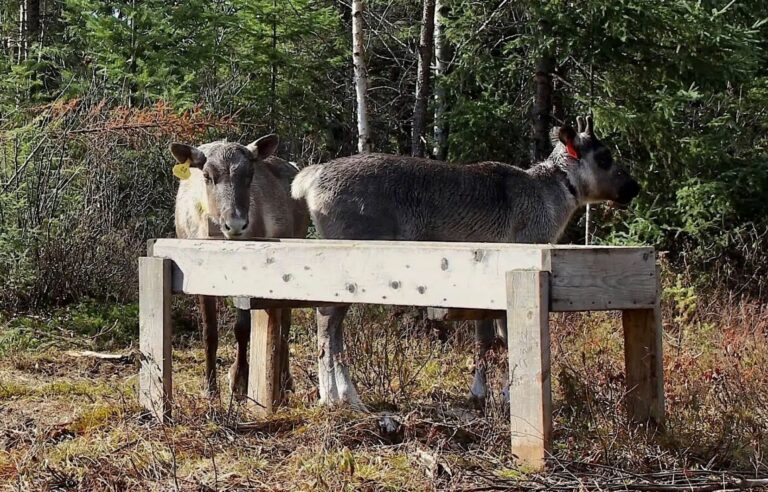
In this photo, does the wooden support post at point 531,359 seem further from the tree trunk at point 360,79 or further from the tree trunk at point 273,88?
the tree trunk at point 273,88

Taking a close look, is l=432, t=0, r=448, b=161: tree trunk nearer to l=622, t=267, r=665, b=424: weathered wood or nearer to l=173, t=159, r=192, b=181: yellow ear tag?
l=173, t=159, r=192, b=181: yellow ear tag

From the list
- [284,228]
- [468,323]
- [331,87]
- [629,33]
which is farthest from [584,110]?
[331,87]

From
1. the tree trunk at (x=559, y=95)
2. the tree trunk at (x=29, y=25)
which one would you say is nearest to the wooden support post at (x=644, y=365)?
the tree trunk at (x=559, y=95)

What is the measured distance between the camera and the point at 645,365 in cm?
584

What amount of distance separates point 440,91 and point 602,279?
380 inches

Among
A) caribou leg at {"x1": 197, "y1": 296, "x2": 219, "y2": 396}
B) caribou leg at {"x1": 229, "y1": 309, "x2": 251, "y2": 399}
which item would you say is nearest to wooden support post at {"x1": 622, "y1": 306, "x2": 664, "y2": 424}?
caribou leg at {"x1": 229, "y1": 309, "x2": 251, "y2": 399}

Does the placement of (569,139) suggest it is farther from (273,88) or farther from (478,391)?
(273,88)

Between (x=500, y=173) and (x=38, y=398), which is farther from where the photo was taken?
(x=500, y=173)

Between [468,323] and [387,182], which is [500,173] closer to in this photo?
[387,182]

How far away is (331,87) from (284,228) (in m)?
10.2

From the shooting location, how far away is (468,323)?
10.9 m

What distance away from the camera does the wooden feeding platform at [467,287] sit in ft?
16.4

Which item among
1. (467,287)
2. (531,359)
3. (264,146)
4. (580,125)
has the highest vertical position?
(580,125)

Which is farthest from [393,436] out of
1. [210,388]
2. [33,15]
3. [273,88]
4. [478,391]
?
[33,15]
